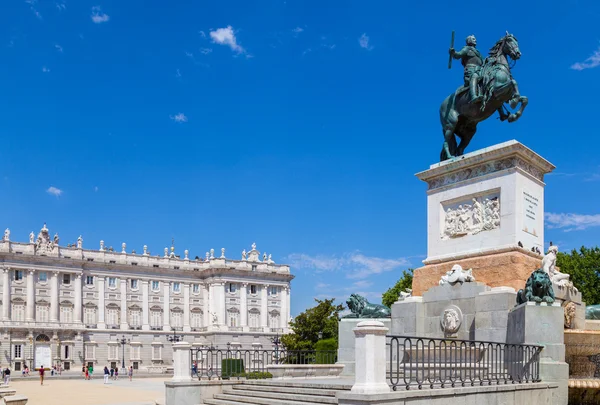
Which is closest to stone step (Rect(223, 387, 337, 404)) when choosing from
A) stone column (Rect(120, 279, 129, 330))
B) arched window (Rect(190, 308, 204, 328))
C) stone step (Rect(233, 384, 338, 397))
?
stone step (Rect(233, 384, 338, 397))

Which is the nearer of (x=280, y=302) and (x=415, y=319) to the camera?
(x=415, y=319)

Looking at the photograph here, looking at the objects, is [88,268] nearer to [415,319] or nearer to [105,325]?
[105,325]

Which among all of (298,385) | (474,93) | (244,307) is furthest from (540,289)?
(244,307)

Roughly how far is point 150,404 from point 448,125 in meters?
12.2

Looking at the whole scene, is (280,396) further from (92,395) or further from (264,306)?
(264,306)

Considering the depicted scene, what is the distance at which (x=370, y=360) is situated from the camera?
9000mm

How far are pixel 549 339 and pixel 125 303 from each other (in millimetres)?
90463

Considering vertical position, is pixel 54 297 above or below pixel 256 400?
below

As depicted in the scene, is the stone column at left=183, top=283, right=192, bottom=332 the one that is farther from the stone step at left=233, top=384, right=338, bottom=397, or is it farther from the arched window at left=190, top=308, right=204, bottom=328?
the stone step at left=233, top=384, right=338, bottom=397

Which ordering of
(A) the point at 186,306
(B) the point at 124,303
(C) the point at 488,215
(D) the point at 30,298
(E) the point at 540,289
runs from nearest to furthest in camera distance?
1. (E) the point at 540,289
2. (C) the point at 488,215
3. (D) the point at 30,298
4. (B) the point at 124,303
5. (A) the point at 186,306

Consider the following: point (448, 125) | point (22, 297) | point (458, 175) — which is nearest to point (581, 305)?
point (458, 175)

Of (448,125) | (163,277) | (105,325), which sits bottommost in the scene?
(105,325)

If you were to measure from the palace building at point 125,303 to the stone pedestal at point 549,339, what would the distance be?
71037mm

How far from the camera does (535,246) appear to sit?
14.1 meters
